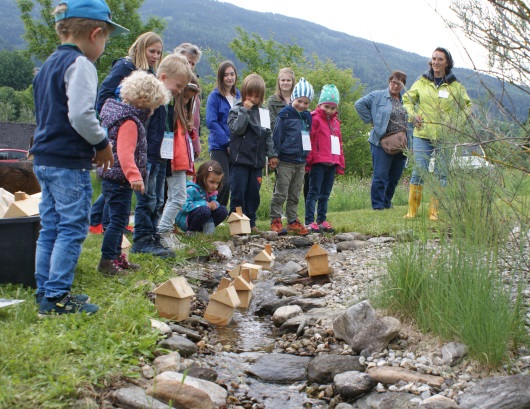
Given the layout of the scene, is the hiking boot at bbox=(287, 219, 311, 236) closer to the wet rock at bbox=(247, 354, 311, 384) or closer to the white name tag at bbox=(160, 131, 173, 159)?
the white name tag at bbox=(160, 131, 173, 159)

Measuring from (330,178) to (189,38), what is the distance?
6190 inches

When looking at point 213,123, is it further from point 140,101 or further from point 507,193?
point 507,193

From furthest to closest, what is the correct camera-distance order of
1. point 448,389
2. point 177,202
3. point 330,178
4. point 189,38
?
point 189,38 → point 330,178 → point 177,202 → point 448,389

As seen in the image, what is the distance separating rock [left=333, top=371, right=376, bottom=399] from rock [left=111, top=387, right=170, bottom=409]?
92cm

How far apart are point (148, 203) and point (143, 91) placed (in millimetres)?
1331

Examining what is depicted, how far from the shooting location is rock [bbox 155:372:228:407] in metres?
2.77

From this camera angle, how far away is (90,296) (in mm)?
3916

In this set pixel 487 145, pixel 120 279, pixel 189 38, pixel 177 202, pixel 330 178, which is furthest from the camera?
pixel 189 38

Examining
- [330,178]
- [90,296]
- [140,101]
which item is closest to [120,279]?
[90,296]

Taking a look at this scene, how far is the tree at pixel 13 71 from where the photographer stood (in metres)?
66.4

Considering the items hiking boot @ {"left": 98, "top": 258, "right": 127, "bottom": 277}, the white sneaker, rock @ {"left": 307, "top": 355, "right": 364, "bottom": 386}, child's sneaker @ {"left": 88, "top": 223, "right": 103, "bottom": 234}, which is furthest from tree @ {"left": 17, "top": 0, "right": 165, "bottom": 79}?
rock @ {"left": 307, "top": 355, "right": 364, "bottom": 386}

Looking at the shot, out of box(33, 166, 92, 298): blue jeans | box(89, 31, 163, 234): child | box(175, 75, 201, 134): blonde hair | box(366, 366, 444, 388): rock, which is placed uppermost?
box(89, 31, 163, 234): child

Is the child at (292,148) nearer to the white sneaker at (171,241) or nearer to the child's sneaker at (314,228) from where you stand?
the child's sneaker at (314,228)

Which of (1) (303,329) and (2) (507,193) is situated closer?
(2) (507,193)
